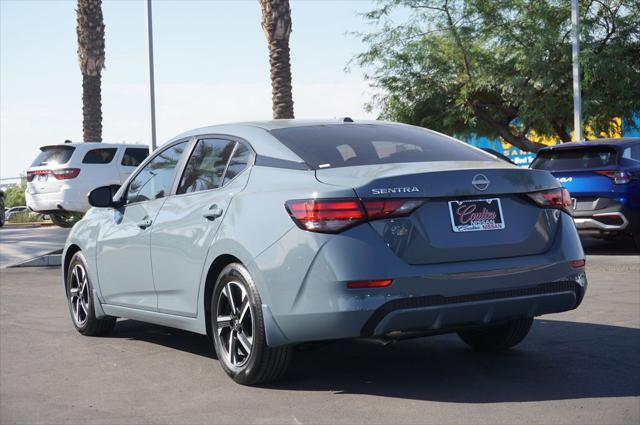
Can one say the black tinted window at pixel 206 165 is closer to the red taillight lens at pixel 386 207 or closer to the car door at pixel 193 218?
the car door at pixel 193 218

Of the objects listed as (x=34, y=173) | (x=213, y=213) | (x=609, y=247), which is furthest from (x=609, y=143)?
(x=34, y=173)

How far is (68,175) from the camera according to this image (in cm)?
2112

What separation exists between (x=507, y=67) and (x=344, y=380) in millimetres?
21171

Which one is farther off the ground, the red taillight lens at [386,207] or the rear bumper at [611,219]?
the red taillight lens at [386,207]

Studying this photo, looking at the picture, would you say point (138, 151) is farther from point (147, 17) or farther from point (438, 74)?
point (438, 74)

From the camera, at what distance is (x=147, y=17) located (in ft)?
77.0

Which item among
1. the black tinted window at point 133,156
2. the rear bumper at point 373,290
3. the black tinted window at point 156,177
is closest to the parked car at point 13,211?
the black tinted window at point 133,156

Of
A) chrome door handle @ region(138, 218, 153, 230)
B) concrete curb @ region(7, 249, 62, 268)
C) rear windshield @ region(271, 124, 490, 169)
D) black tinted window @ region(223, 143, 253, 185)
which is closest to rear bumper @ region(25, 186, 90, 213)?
concrete curb @ region(7, 249, 62, 268)

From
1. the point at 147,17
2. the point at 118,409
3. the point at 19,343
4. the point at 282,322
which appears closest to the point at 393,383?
the point at 282,322

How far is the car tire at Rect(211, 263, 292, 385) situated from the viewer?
19.4 ft

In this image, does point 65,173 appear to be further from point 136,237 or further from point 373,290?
point 373,290

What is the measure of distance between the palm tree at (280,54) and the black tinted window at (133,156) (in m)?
3.40

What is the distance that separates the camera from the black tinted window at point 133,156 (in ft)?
74.2

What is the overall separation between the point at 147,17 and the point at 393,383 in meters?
18.8
